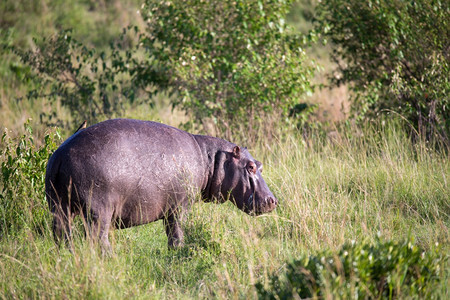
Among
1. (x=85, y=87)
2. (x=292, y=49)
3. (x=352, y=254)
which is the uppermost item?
(x=292, y=49)

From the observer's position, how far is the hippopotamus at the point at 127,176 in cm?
380

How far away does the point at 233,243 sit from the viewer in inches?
176

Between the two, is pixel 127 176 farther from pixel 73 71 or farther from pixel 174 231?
pixel 73 71

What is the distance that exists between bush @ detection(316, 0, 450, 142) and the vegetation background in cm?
3

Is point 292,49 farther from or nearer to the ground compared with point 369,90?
farther from the ground

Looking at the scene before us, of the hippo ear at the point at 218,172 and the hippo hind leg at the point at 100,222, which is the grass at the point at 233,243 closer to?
the hippo hind leg at the point at 100,222

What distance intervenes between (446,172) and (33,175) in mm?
4660

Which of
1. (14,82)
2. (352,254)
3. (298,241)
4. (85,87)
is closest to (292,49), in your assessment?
(85,87)

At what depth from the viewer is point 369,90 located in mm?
8281

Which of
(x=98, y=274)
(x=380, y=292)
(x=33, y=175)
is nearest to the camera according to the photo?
(x=380, y=292)

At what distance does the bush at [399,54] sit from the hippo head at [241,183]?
332 centimetres

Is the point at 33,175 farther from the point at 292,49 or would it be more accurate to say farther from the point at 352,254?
the point at 292,49

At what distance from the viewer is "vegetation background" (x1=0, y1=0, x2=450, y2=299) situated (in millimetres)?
3330

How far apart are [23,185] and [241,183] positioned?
2.12 m
